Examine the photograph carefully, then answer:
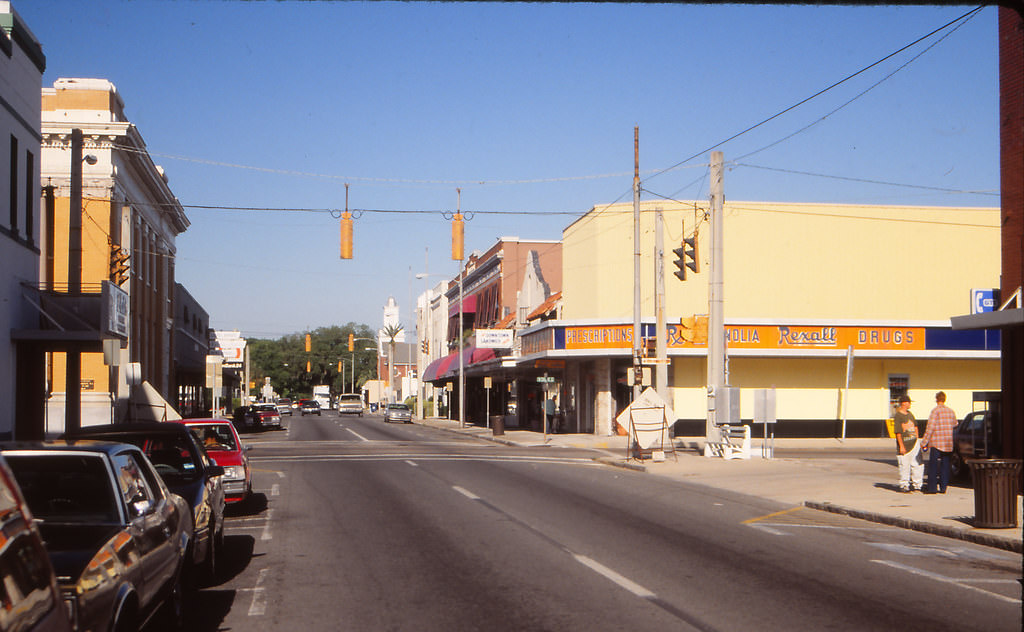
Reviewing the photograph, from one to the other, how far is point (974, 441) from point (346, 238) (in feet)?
Result: 48.2

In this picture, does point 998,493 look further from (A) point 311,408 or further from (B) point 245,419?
(A) point 311,408

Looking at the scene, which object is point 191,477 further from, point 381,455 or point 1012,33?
point 381,455

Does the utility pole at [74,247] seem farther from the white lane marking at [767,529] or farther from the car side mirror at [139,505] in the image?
the car side mirror at [139,505]

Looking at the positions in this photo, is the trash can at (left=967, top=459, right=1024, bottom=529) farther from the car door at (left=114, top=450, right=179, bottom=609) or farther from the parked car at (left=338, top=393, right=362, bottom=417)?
the parked car at (left=338, top=393, right=362, bottom=417)

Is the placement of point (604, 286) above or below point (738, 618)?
above

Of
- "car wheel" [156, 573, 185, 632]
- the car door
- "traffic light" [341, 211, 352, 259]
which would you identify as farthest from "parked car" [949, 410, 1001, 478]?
the car door

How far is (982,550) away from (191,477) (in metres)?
9.80

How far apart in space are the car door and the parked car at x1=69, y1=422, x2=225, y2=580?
128cm

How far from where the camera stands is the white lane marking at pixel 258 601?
347 inches

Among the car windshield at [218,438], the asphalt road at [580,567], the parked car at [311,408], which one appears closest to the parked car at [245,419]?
the asphalt road at [580,567]

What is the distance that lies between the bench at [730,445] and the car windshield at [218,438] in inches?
636

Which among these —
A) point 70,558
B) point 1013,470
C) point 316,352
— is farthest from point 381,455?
point 316,352

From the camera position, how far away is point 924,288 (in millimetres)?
44281

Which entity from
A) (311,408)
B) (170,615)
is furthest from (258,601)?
(311,408)
